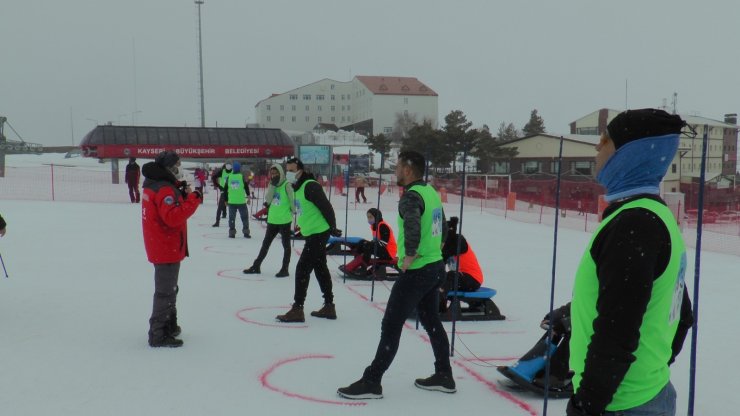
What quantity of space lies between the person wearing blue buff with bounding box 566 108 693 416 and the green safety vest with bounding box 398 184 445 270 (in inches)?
91.9

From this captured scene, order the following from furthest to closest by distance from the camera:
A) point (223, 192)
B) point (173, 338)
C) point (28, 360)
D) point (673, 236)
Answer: point (223, 192)
point (173, 338)
point (28, 360)
point (673, 236)

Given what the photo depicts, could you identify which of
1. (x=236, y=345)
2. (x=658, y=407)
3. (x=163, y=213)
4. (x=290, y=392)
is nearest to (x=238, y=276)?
(x=236, y=345)

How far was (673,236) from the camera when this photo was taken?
1864 millimetres

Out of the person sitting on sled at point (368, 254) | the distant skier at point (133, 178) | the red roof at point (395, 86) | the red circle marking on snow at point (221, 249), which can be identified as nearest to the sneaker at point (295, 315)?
the person sitting on sled at point (368, 254)

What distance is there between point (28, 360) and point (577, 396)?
4.65 metres

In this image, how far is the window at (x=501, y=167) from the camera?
172ft

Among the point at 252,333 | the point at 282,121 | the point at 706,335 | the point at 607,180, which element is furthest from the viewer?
the point at 282,121

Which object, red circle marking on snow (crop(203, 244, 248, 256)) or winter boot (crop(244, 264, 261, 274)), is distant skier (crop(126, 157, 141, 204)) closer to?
red circle marking on snow (crop(203, 244, 248, 256))

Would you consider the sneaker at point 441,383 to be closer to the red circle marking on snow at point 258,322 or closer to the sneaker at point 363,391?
the sneaker at point 363,391

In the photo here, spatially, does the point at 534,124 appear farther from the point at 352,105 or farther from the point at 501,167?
the point at 501,167

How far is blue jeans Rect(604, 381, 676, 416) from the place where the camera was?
75.9 inches

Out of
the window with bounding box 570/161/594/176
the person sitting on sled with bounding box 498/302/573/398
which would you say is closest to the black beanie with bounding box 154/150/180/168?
the person sitting on sled with bounding box 498/302/573/398

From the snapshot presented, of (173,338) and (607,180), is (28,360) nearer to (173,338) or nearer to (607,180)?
(173,338)

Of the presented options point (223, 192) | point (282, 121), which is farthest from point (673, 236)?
point (282, 121)
